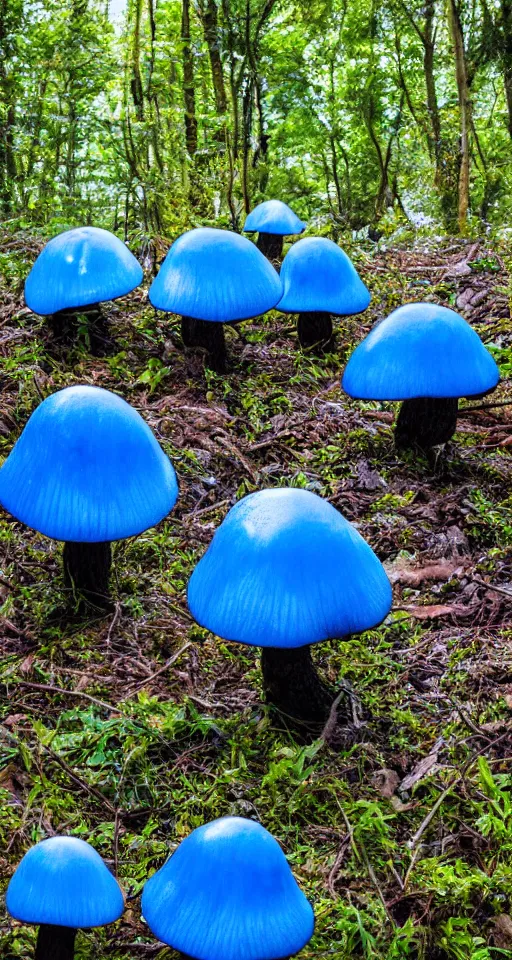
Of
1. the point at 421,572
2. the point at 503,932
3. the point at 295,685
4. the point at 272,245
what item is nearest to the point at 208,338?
the point at 272,245

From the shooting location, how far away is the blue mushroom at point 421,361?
4500 mm

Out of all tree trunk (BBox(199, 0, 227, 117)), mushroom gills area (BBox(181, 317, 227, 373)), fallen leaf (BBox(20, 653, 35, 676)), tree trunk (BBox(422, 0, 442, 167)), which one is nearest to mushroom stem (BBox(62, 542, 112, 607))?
Answer: fallen leaf (BBox(20, 653, 35, 676))

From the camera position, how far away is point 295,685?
3.19 m

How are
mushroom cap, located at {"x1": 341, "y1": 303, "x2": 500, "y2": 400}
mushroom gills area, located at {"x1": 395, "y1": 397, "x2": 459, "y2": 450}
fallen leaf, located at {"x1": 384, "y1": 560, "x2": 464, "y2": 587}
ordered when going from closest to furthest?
fallen leaf, located at {"x1": 384, "y1": 560, "x2": 464, "y2": 587}, mushroom cap, located at {"x1": 341, "y1": 303, "x2": 500, "y2": 400}, mushroom gills area, located at {"x1": 395, "y1": 397, "x2": 459, "y2": 450}

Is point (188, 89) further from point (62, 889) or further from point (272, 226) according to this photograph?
point (62, 889)

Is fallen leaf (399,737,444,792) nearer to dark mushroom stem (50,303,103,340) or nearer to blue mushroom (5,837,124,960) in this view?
blue mushroom (5,837,124,960)

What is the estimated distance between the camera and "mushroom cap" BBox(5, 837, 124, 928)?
2.05 meters

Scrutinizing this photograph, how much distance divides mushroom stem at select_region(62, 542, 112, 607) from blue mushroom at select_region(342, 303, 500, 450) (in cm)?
162

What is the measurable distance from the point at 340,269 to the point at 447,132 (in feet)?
20.8

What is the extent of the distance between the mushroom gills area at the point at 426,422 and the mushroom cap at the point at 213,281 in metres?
1.06

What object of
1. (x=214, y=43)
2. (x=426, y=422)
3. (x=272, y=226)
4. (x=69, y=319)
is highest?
(x=214, y=43)

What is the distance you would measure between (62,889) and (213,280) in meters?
3.71

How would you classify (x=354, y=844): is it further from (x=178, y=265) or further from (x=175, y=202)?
(x=175, y=202)

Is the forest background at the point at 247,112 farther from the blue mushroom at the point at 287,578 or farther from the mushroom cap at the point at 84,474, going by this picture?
the blue mushroom at the point at 287,578
